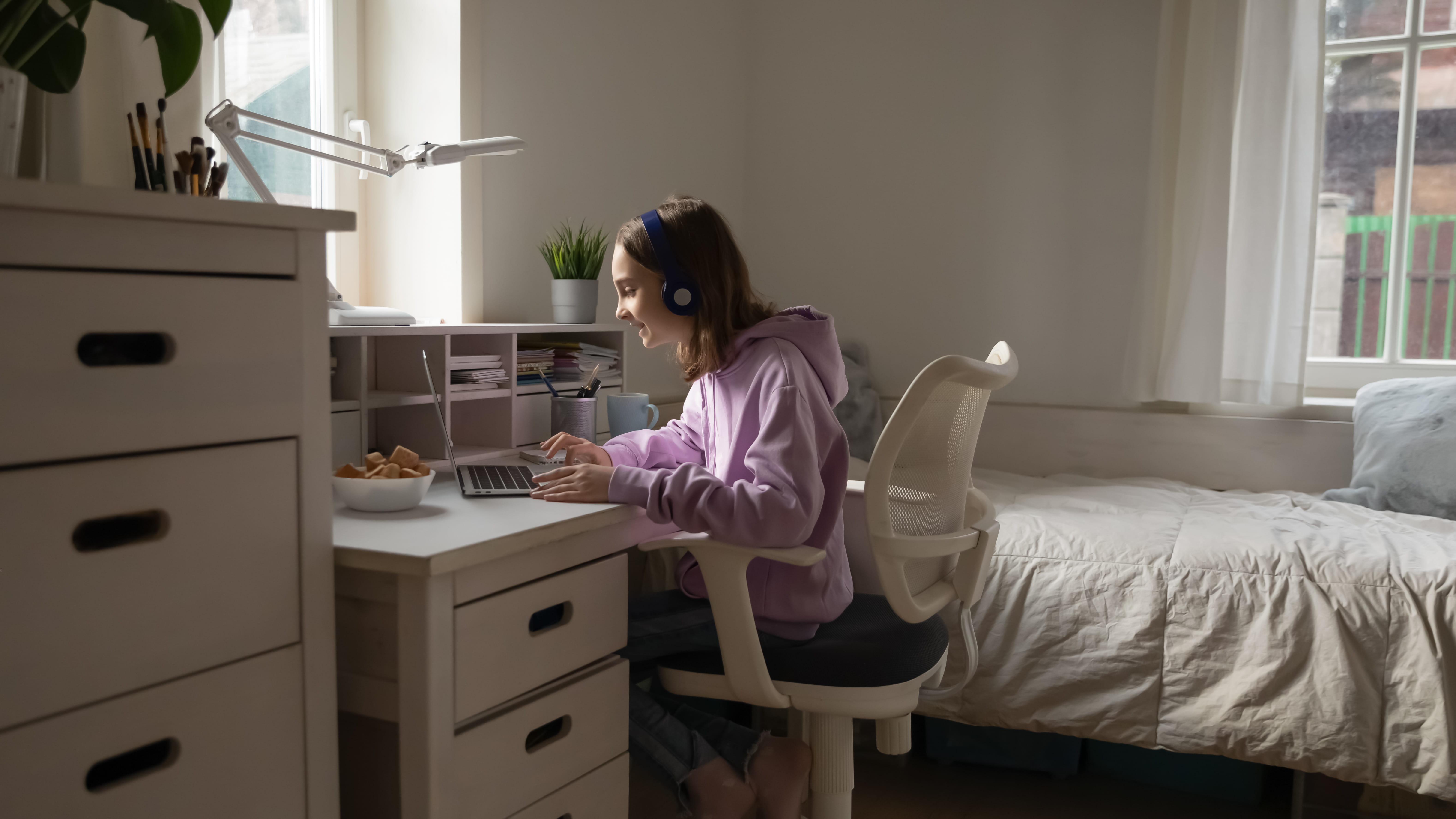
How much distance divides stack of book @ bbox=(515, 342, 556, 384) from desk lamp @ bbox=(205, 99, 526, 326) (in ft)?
0.89

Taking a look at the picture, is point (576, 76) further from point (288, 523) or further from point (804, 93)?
point (288, 523)

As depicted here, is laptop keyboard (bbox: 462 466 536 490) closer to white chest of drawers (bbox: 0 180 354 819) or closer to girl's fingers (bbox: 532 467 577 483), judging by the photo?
girl's fingers (bbox: 532 467 577 483)

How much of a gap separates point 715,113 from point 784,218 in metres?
0.41

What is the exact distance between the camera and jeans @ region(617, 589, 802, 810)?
1.47 meters

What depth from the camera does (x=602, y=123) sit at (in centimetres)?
260

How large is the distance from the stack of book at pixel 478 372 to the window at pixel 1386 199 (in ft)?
6.74

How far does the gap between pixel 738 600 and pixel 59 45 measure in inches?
40.7

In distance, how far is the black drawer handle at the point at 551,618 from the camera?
1.30m

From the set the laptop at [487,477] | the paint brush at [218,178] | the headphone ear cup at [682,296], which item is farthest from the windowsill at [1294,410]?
the paint brush at [218,178]

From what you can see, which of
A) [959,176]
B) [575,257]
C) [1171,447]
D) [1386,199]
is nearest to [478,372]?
[575,257]

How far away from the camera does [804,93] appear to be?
130 inches

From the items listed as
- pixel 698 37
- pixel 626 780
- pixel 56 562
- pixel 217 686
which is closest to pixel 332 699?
pixel 217 686

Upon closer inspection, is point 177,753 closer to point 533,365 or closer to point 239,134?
point 239,134

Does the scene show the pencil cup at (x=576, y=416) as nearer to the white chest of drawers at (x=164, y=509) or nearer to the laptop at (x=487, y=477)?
the laptop at (x=487, y=477)
